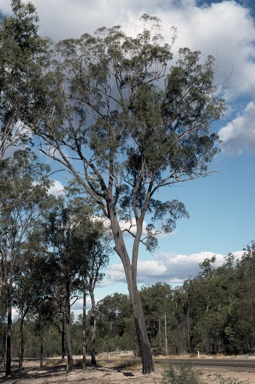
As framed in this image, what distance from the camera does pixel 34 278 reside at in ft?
134

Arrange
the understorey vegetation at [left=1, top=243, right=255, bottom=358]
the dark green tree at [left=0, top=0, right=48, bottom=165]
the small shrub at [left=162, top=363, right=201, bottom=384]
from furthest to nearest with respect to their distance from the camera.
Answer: the understorey vegetation at [left=1, top=243, right=255, bottom=358]
the dark green tree at [left=0, top=0, right=48, bottom=165]
the small shrub at [left=162, top=363, right=201, bottom=384]


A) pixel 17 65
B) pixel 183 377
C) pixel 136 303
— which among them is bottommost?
pixel 183 377

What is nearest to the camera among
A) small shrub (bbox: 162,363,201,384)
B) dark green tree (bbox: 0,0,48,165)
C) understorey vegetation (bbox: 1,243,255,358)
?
small shrub (bbox: 162,363,201,384)

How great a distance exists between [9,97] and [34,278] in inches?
866

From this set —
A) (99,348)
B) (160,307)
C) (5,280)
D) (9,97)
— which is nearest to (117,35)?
(9,97)

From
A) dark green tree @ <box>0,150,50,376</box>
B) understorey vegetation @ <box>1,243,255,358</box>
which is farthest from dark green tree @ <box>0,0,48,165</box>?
understorey vegetation @ <box>1,243,255,358</box>

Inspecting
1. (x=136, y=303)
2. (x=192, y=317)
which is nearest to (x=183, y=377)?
(x=136, y=303)

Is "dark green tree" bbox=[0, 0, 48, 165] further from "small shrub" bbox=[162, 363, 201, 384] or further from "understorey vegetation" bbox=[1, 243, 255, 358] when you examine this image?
"understorey vegetation" bbox=[1, 243, 255, 358]

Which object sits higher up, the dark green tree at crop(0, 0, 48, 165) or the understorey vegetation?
the dark green tree at crop(0, 0, 48, 165)

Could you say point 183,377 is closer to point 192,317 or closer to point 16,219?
point 16,219

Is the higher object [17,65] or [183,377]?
[17,65]

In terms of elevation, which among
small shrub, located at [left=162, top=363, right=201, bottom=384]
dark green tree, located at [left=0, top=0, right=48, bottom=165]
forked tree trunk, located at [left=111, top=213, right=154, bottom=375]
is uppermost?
dark green tree, located at [left=0, top=0, right=48, bottom=165]

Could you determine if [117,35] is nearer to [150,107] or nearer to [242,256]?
[150,107]

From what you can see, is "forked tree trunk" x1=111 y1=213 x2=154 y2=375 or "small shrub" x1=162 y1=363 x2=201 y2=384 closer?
"small shrub" x1=162 y1=363 x2=201 y2=384
